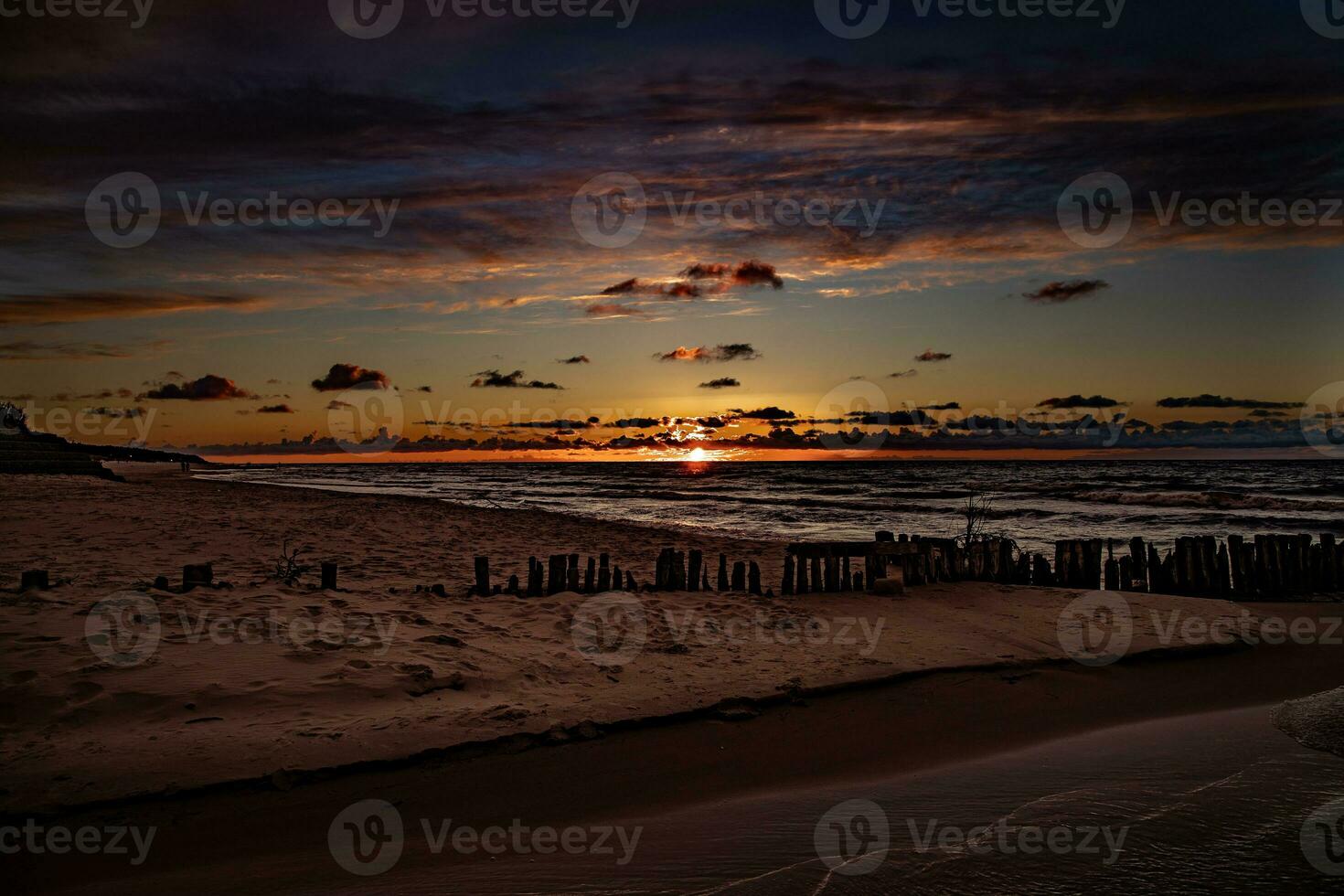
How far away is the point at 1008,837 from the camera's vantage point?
14.2ft

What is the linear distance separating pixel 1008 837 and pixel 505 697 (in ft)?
12.8

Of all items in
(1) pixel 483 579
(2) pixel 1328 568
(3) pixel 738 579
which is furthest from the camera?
(2) pixel 1328 568

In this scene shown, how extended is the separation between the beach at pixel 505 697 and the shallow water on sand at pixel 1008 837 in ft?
0.73

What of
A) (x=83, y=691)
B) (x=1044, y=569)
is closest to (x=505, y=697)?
(x=83, y=691)

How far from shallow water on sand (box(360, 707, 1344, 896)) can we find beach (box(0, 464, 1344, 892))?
222 mm

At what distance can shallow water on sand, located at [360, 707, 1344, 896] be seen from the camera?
3.86 m

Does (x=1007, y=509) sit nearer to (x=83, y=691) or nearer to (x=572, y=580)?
(x=572, y=580)

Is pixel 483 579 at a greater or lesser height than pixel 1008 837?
greater

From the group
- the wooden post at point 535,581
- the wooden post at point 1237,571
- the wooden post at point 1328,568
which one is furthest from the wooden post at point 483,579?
the wooden post at point 1328,568

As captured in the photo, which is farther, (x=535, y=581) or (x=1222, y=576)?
(x=1222, y=576)

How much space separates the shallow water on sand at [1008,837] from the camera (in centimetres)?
386

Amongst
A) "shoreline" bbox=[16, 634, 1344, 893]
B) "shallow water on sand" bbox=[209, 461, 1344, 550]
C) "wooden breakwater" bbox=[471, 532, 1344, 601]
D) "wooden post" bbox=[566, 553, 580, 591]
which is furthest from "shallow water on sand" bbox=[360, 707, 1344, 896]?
"shallow water on sand" bbox=[209, 461, 1344, 550]

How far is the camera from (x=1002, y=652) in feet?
26.3

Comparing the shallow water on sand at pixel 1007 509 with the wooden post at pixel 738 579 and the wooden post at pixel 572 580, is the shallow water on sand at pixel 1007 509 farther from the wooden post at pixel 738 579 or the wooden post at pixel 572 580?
the wooden post at pixel 572 580
